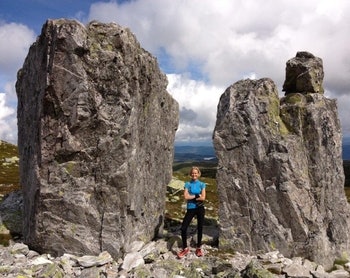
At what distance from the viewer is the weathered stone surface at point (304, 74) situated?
1032 inches

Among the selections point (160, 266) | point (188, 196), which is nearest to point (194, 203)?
point (188, 196)

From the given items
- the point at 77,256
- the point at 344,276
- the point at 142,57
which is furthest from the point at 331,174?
the point at 77,256

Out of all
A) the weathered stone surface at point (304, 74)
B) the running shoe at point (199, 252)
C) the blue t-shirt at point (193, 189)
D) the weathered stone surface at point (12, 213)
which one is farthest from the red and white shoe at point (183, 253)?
the weathered stone surface at point (304, 74)

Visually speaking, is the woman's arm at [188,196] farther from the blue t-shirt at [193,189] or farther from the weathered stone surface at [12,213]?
the weathered stone surface at [12,213]

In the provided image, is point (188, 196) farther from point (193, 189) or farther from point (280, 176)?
point (280, 176)

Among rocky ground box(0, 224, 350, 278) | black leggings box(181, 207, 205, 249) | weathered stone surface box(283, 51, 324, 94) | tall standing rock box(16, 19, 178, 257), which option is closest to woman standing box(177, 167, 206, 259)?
black leggings box(181, 207, 205, 249)

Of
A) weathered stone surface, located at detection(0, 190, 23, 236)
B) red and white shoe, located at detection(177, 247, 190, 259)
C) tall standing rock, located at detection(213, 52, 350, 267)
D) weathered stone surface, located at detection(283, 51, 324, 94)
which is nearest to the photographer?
red and white shoe, located at detection(177, 247, 190, 259)

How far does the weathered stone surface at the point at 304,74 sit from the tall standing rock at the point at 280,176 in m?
1.42

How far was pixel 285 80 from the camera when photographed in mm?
27828

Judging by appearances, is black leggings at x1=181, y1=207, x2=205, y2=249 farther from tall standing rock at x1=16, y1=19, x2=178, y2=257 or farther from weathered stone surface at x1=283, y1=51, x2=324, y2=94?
weathered stone surface at x1=283, y1=51, x2=324, y2=94

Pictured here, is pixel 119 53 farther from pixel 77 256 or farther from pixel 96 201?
pixel 77 256

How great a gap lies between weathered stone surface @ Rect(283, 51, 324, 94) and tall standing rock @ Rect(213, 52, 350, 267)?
1.42 meters

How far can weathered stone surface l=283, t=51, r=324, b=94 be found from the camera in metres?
26.2

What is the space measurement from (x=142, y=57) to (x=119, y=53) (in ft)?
6.56
